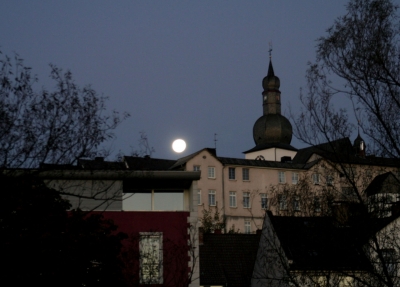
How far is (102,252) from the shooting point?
71.4 feet

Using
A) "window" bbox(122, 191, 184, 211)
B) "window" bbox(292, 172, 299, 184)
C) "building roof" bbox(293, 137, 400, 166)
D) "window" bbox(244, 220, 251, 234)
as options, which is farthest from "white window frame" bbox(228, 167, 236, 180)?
"building roof" bbox(293, 137, 400, 166)

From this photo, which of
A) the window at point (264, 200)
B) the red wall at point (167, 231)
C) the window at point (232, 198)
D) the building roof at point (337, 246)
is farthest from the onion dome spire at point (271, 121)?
the building roof at point (337, 246)

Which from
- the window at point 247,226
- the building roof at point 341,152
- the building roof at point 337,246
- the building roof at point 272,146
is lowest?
the building roof at point 337,246

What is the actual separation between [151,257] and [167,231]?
4.10 ft

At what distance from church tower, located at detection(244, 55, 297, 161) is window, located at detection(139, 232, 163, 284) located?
3735 inches

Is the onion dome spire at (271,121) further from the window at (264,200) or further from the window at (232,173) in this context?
the window at (232,173)

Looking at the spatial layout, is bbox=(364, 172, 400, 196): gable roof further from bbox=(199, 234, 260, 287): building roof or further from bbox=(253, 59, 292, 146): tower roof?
bbox=(253, 59, 292, 146): tower roof

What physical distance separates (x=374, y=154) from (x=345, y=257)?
205 inches

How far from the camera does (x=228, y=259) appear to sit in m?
47.9

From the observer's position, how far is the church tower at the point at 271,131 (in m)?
132

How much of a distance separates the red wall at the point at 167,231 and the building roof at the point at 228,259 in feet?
49.2

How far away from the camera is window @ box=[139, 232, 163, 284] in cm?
3036

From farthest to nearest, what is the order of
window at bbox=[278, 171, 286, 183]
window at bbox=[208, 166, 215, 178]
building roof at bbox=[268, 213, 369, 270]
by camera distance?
window at bbox=[278, 171, 286, 183]
window at bbox=[208, 166, 215, 178]
building roof at bbox=[268, 213, 369, 270]

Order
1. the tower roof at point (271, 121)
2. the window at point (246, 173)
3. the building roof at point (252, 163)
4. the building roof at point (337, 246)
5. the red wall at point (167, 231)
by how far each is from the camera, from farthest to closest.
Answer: the tower roof at point (271, 121) → the window at point (246, 173) → the building roof at point (252, 163) → the red wall at point (167, 231) → the building roof at point (337, 246)
